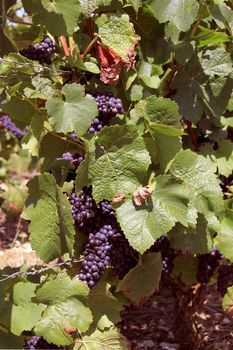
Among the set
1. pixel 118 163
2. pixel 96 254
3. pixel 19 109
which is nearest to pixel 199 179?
pixel 118 163

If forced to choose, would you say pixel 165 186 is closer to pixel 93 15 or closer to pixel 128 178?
pixel 128 178

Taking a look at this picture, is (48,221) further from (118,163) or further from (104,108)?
(104,108)

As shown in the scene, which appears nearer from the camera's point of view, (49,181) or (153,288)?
(49,181)

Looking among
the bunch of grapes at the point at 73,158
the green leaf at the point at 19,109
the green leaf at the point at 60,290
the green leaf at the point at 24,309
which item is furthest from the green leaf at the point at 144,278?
the green leaf at the point at 19,109

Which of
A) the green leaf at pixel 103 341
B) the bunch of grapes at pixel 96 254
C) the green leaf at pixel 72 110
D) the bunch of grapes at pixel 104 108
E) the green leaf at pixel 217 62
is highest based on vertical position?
the green leaf at pixel 217 62

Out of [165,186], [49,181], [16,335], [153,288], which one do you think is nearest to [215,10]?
[165,186]

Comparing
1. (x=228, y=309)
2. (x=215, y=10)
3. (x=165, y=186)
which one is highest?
(x=215, y=10)

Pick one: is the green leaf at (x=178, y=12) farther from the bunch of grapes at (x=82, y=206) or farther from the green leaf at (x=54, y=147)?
the bunch of grapes at (x=82, y=206)
